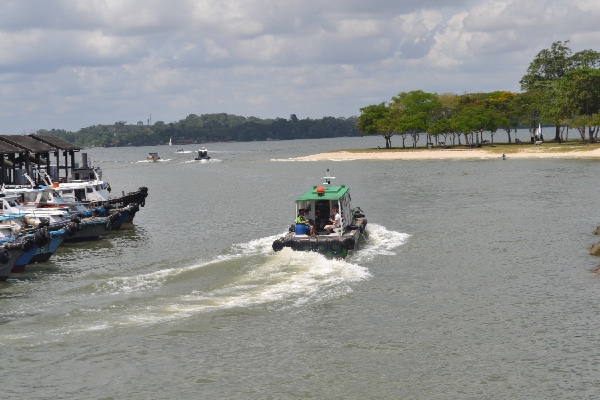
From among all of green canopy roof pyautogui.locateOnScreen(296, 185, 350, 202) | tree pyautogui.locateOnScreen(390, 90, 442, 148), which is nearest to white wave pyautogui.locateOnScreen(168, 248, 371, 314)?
green canopy roof pyautogui.locateOnScreen(296, 185, 350, 202)

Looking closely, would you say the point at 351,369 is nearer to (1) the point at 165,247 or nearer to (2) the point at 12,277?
(2) the point at 12,277

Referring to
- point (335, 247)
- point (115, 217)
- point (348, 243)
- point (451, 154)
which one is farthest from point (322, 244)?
point (451, 154)

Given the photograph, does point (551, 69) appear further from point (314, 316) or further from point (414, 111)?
point (314, 316)

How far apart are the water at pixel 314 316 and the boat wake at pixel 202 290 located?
84 mm

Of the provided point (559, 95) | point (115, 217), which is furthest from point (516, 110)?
point (115, 217)

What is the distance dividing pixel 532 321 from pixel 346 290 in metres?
7.03

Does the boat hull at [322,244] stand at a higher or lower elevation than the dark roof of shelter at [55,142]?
lower

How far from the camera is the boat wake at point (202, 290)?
25666 millimetres

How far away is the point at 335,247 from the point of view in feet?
111

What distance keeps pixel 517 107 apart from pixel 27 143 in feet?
301

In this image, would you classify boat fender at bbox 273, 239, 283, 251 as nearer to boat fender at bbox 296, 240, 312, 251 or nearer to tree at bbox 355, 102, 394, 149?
boat fender at bbox 296, 240, 312, 251

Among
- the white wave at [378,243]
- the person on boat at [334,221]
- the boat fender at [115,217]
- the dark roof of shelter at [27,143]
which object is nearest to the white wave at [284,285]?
the person on boat at [334,221]

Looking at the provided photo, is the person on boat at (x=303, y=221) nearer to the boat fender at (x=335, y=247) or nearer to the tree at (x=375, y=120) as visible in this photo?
the boat fender at (x=335, y=247)

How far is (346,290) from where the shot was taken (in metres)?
29.1
